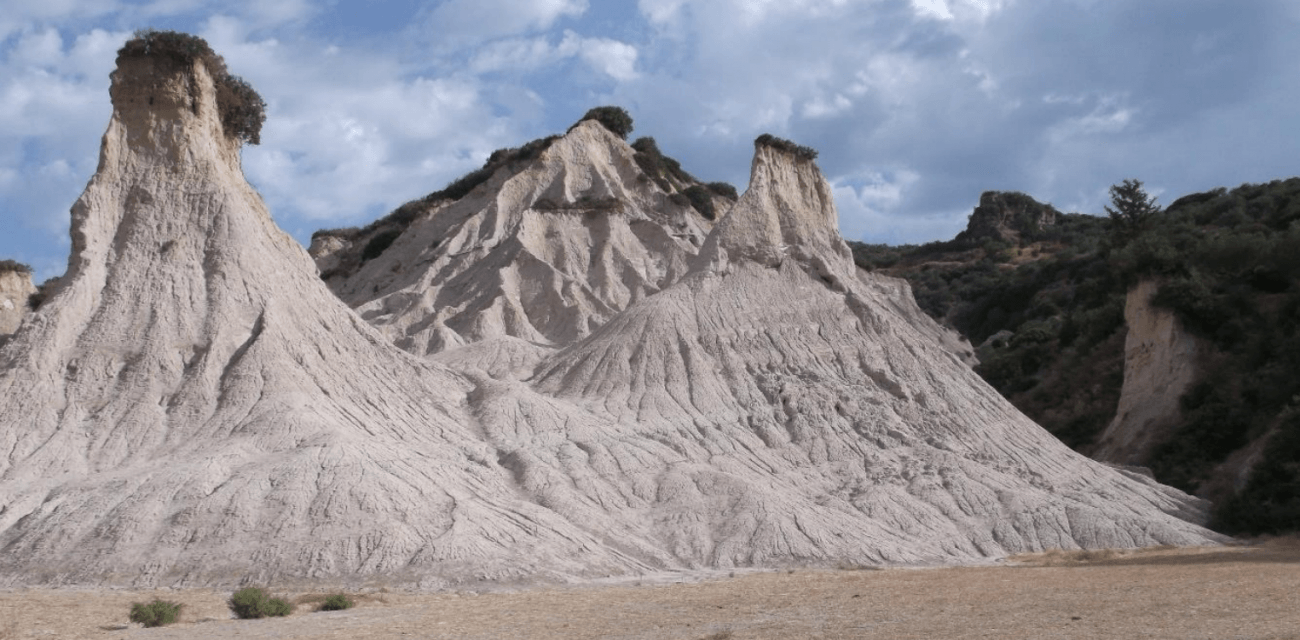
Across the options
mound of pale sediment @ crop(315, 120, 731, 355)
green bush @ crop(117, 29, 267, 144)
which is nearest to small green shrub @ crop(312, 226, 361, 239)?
mound of pale sediment @ crop(315, 120, 731, 355)

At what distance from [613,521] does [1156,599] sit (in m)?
11.1

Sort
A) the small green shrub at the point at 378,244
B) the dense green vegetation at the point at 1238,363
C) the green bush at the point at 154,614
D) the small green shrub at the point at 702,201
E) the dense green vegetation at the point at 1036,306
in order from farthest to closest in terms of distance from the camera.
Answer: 1. the small green shrub at the point at 378,244
2. the small green shrub at the point at 702,201
3. the dense green vegetation at the point at 1036,306
4. the dense green vegetation at the point at 1238,363
5. the green bush at the point at 154,614

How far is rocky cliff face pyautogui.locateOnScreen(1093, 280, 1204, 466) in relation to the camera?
35.0 m

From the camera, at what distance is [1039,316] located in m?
64.2

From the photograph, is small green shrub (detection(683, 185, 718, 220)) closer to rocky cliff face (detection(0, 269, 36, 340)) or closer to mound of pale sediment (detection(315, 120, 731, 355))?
mound of pale sediment (detection(315, 120, 731, 355))

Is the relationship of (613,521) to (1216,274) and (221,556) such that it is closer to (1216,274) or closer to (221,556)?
(221,556)

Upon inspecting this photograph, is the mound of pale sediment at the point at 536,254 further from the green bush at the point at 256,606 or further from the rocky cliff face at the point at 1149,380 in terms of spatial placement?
the green bush at the point at 256,606

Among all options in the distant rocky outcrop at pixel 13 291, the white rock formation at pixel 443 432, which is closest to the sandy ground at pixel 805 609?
the white rock formation at pixel 443 432

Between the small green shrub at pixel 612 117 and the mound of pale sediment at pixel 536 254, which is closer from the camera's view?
the mound of pale sediment at pixel 536 254

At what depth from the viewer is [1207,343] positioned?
36250 mm

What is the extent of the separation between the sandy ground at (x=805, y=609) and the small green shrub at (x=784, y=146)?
18652 millimetres

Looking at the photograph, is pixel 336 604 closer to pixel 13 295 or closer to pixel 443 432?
pixel 443 432

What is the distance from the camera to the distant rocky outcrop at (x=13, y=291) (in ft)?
124

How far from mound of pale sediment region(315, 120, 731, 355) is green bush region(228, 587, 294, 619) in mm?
23316
